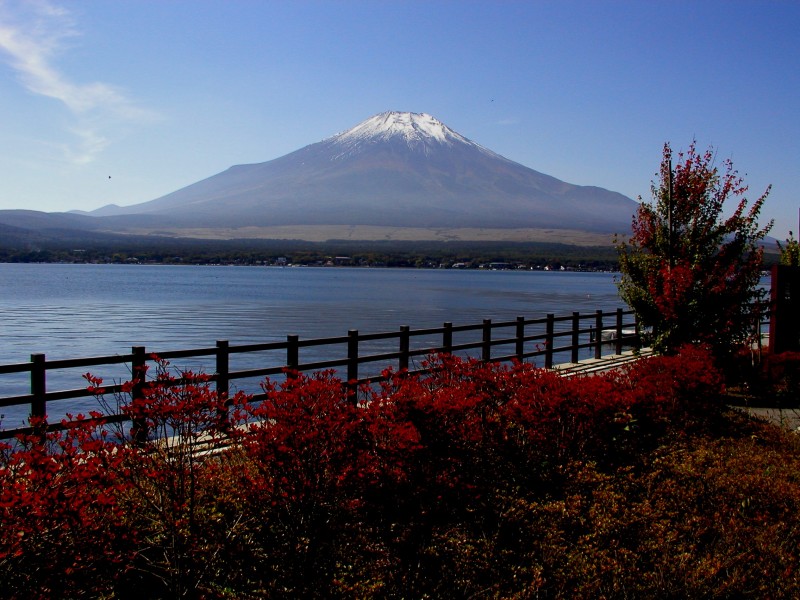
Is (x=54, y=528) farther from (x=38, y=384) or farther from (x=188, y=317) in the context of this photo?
(x=188, y=317)

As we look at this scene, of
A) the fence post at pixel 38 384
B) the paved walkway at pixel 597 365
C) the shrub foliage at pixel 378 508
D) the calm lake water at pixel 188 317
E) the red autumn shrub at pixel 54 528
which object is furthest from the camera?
the calm lake water at pixel 188 317

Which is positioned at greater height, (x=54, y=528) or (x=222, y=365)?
(x=222, y=365)

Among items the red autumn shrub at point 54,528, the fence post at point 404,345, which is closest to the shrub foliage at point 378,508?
the red autumn shrub at point 54,528

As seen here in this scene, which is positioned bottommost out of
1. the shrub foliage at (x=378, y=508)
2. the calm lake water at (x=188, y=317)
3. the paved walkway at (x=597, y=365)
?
the calm lake water at (x=188, y=317)

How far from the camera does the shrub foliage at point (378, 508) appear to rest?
5027 mm

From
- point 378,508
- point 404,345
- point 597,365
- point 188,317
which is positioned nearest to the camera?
point 378,508

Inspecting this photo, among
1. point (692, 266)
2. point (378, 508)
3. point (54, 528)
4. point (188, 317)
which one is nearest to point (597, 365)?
point (692, 266)

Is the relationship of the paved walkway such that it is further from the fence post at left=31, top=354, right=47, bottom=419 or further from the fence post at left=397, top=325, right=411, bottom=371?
the fence post at left=31, top=354, right=47, bottom=419

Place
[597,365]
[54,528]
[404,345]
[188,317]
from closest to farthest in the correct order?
[54,528], [404,345], [597,365], [188,317]

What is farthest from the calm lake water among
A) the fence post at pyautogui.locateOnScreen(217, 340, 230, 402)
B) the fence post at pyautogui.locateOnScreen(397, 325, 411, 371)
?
the fence post at pyautogui.locateOnScreen(217, 340, 230, 402)

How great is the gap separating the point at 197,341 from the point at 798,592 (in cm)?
3575

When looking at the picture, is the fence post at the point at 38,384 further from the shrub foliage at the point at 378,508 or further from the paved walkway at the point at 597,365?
the paved walkway at the point at 597,365

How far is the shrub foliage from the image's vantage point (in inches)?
198

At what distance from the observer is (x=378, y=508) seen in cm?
692
